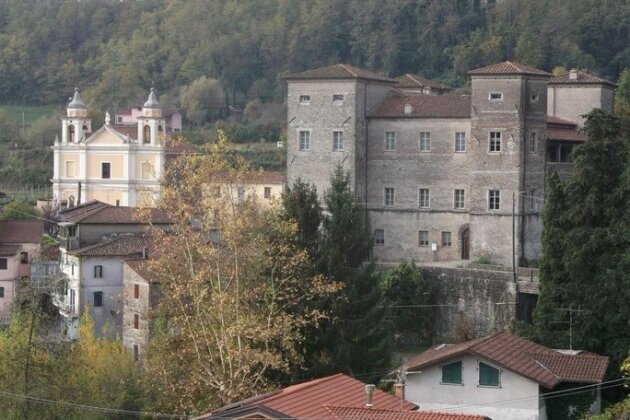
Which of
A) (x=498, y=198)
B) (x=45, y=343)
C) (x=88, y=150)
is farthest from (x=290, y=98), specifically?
(x=88, y=150)

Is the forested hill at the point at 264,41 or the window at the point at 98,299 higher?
the forested hill at the point at 264,41

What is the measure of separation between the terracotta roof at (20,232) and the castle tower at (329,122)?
10.2 meters

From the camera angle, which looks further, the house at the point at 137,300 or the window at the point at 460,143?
the window at the point at 460,143

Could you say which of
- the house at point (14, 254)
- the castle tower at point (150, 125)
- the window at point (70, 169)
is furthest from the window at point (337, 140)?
the window at point (70, 169)

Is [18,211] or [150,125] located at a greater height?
[150,125]

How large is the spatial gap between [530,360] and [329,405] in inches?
318

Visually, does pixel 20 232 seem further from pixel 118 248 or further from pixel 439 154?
pixel 439 154

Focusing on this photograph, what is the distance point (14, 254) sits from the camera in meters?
56.8

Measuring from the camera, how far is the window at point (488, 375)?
31688mm

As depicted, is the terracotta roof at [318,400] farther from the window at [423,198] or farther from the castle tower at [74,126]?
the castle tower at [74,126]

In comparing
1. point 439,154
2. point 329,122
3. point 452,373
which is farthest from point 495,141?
point 452,373

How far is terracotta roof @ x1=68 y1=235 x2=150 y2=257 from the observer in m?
50.4

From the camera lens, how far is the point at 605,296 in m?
38.8

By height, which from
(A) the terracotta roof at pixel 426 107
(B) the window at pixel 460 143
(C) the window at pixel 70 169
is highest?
(A) the terracotta roof at pixel 426 107
